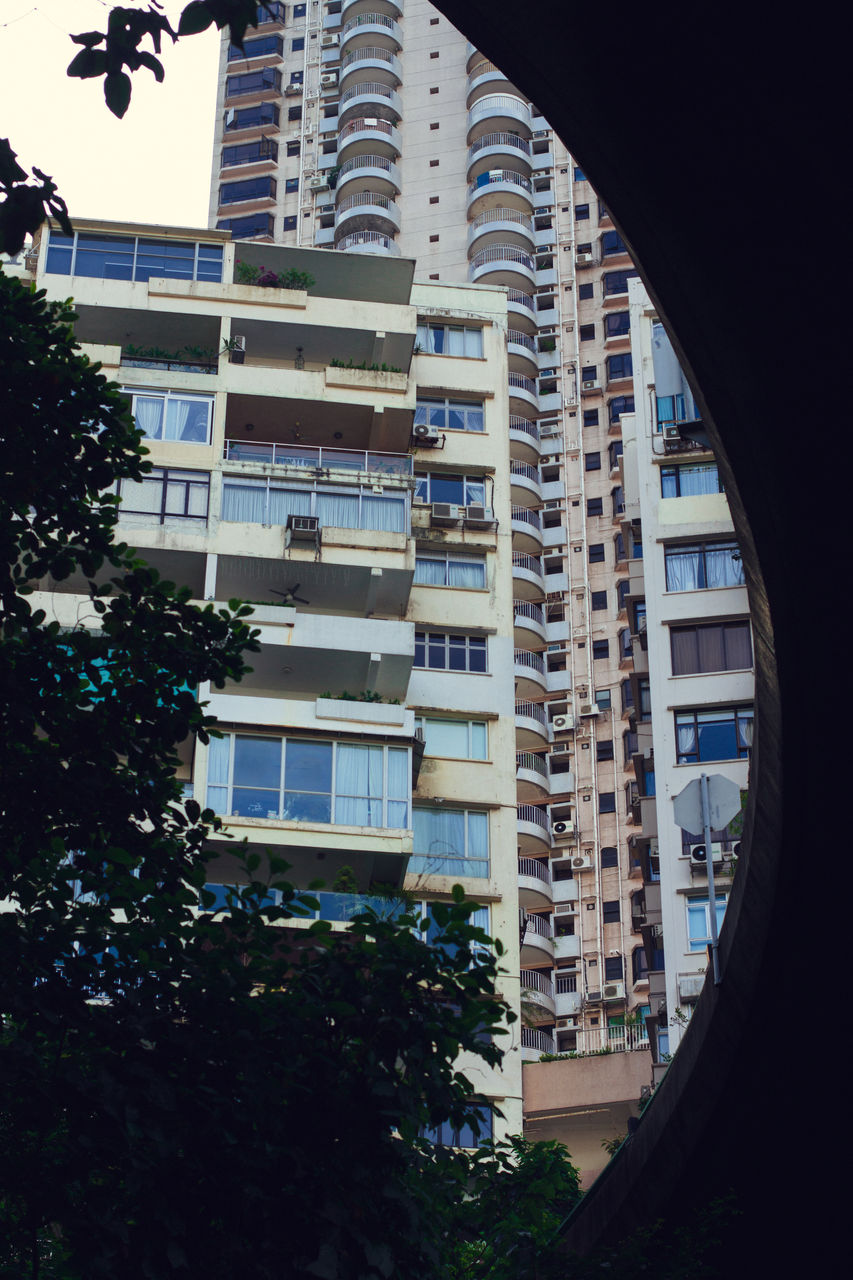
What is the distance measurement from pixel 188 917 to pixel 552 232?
67571 mm

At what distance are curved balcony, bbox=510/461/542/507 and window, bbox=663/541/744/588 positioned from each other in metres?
28.4

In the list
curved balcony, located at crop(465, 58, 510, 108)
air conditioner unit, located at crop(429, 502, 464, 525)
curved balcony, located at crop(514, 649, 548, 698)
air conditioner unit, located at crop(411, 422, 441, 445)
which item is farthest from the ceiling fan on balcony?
curved balcony, located at crop(465, 58, 510, 108)

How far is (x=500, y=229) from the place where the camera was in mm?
73000

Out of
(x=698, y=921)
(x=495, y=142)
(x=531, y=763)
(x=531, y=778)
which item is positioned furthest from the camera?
(x=495, y=142)

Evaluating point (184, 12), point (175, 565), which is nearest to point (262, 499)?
point (175, 565)

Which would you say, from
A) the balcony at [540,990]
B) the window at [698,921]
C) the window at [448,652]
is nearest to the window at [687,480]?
the window at [448,652]

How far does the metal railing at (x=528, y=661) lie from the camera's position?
61.3m

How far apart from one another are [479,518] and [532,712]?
76.6ft

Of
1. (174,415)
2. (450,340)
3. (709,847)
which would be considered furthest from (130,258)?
(709,847)

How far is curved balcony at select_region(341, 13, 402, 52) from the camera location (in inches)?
3083

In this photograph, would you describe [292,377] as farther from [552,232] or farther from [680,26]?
[552,232]

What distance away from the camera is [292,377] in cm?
3909

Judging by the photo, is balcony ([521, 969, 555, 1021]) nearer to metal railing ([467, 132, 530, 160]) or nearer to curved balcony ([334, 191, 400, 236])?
curved balcony ([334, 191, 400, 236])

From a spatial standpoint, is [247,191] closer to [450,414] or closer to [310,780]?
[450,414]
